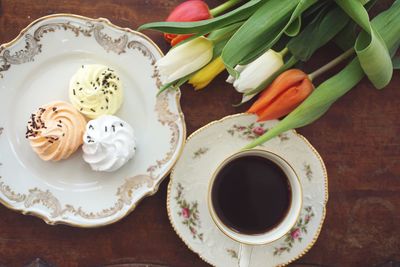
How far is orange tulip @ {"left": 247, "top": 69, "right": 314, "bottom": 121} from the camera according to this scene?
35.6 inches

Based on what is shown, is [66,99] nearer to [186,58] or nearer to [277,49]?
[186,58]

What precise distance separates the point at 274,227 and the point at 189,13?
17.2 inches

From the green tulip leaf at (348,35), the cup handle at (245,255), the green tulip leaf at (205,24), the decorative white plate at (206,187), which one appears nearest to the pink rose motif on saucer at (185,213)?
the decorative white plate at (206,187)

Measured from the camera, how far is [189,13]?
916mm

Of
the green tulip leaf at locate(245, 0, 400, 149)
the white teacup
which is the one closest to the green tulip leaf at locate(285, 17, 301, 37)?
the green tulip leaf at locate(245, 0, 400, 149)

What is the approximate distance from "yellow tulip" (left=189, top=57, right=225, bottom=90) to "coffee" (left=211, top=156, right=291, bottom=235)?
166mm

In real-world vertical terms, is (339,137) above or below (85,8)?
below

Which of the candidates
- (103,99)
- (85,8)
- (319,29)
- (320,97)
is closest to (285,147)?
(320,97)

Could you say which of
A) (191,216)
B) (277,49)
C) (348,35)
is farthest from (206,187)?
(348,35)

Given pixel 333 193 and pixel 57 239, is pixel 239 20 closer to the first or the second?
pixel 333 193

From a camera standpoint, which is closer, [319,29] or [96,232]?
[319,29]

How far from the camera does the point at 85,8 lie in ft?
3.26

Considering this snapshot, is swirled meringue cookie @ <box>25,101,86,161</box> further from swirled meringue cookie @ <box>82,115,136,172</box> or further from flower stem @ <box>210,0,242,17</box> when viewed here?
flower stem @ <box>210,0,242,17</box>

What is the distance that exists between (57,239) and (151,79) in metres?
0.38
